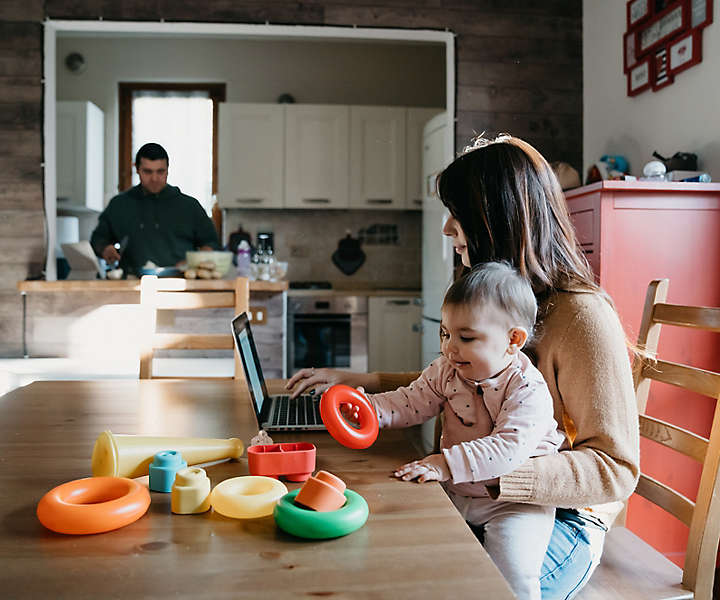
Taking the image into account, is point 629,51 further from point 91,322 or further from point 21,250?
point 21,250

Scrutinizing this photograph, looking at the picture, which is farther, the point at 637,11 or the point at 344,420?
the point at 637,11

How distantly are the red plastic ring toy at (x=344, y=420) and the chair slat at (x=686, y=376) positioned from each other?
2.35 ft

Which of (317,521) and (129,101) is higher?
(129,101)

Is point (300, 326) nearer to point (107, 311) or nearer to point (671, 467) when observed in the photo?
point (107, 311)

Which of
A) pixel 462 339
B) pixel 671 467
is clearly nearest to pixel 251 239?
pixel 671 467

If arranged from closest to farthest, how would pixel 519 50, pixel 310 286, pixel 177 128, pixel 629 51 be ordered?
pixel 629 51 < pixel 519 50 < pixel 310 286 < pixel 177 128

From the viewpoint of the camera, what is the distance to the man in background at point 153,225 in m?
4.32

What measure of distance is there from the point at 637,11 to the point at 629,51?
0.18 meters

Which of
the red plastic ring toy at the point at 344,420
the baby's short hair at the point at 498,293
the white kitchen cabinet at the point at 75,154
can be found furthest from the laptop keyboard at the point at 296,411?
the white kitchen cabinet at the point at 75,154

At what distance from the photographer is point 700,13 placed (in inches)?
102

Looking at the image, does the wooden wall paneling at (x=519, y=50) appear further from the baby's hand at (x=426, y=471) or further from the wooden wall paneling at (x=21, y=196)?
the baby's hand at (x=426, y=471)

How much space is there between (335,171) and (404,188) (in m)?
0.54

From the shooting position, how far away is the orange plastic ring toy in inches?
32.1

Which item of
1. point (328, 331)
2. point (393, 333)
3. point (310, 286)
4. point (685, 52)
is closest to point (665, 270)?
point (685, 52)
